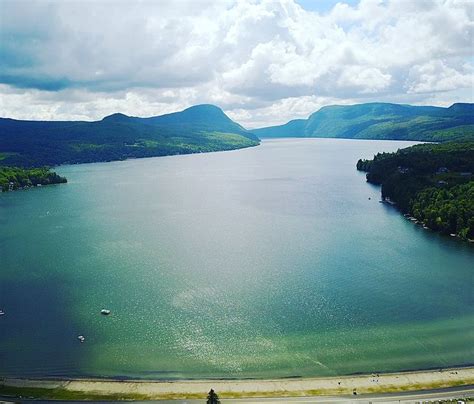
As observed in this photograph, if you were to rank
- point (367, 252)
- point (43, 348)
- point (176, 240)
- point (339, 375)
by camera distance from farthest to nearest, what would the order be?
point (176, 240), point (367, 252), point (43, 348), point (339, 375)

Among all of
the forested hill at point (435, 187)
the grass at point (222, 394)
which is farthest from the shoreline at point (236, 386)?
the forested hill at point (435, 187)

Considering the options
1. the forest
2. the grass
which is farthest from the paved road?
the forest

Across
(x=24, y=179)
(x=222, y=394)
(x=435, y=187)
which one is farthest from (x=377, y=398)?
(x=24, y=179)

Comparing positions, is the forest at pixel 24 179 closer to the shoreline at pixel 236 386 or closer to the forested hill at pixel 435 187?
the forested hill at pixel 435 187

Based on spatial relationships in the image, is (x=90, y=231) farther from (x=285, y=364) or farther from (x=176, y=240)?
(x=285, y=364)

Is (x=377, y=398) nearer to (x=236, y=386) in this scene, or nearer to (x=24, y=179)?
(x=236, y=386)

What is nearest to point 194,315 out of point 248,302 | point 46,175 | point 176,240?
point 248,302
